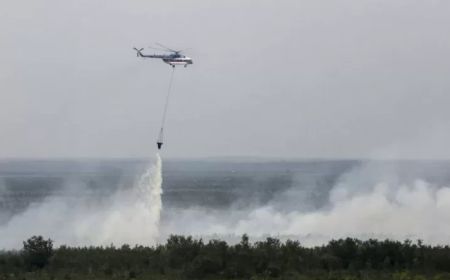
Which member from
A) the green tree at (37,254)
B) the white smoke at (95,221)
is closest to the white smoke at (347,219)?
the white smoke at (95,221)

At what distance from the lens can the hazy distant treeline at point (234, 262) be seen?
33.1 metres

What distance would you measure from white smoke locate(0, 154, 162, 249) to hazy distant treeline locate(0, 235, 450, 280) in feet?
61.7

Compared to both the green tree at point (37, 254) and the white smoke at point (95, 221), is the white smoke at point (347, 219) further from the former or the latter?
the green tree at point (37, 254)

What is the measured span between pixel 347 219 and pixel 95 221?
2308cm

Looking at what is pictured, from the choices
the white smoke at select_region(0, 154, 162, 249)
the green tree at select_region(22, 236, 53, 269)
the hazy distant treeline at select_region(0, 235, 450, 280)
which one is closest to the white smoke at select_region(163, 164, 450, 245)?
the white smoke at select_region(0, 154, 162, 249)

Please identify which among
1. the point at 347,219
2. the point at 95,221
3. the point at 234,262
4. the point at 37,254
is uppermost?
the point at 347,219

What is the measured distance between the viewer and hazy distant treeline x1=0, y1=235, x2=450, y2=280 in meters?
33.1

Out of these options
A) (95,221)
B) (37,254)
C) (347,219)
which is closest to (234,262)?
(37,254)

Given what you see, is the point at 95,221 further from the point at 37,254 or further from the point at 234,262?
the point at 234,262

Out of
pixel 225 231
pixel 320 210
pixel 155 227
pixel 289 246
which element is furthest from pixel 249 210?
pixel 289 246

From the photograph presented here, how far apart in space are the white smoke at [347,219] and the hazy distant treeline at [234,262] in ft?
77.2

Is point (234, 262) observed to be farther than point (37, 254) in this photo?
No

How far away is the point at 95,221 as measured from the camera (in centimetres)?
7862

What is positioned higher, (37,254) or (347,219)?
(347,219)
